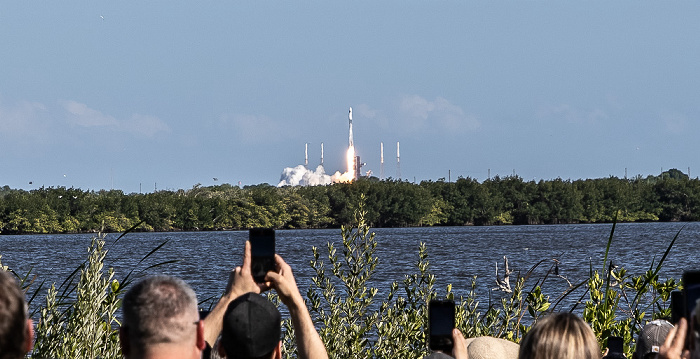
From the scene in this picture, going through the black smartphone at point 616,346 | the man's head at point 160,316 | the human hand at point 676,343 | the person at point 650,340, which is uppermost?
the man's head at point 160,316

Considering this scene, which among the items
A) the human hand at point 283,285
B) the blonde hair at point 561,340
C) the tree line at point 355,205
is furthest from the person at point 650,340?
the tree line at point 355,205

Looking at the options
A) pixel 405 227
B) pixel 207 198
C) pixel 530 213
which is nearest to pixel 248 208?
pixel 207 198

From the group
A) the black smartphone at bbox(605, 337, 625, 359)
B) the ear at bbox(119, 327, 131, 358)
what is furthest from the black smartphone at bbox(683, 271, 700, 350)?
the black smartphone at bbox(605, 337, 625, 359)

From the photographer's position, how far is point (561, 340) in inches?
135

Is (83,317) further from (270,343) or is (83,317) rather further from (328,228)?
(328,228)

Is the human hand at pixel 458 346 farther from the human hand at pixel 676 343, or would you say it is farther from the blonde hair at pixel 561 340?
the human hand at pixel 676 343

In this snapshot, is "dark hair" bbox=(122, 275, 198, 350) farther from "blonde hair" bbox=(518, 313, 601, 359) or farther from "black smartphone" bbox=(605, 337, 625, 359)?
"black smartphone" bbox=(605, 337, 625, 359)

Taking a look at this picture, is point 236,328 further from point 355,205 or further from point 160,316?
point 355,205

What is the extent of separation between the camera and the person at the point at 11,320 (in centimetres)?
252

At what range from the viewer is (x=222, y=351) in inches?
138

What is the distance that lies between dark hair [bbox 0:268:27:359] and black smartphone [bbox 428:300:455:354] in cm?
184

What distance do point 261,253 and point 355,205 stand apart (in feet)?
374

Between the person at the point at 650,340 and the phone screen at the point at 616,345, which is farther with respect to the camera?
the phone screen at the point at 616,345

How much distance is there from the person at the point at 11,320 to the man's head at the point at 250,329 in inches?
34.7
